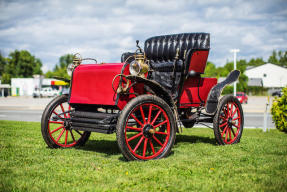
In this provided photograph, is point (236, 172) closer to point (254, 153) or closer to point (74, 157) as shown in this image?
point (254, 153)

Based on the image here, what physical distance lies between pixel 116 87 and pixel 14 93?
62.9 metres

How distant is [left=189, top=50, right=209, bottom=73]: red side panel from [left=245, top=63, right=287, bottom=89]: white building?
73.2m

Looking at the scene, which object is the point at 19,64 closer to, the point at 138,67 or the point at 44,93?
the point at 44,93

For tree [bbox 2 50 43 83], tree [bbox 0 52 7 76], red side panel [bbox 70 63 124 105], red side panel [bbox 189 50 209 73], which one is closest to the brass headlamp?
red side panel [bbox 70 63 124 105]

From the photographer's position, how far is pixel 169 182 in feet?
10.8

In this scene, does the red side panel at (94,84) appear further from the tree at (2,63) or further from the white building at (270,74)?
the tree at (2,63)

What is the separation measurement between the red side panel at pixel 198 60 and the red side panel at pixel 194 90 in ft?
0.73

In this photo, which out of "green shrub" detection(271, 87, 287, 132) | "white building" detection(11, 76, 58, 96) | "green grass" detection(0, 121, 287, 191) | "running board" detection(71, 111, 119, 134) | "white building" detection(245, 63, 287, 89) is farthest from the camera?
"white building" detection(245, 63, 287, 89)

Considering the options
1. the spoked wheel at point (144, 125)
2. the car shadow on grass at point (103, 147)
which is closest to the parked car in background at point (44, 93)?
the car shadow on grass at point (103, 147)

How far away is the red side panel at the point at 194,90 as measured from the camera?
5.31 m

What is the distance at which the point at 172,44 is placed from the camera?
615 centimetres

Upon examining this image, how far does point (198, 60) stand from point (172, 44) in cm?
106

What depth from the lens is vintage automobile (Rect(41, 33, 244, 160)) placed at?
4254 millimetres

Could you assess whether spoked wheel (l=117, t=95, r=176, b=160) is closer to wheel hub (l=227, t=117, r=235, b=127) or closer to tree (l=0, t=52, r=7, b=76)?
wheel hub (l=227, t=117, r=235, b=127)
